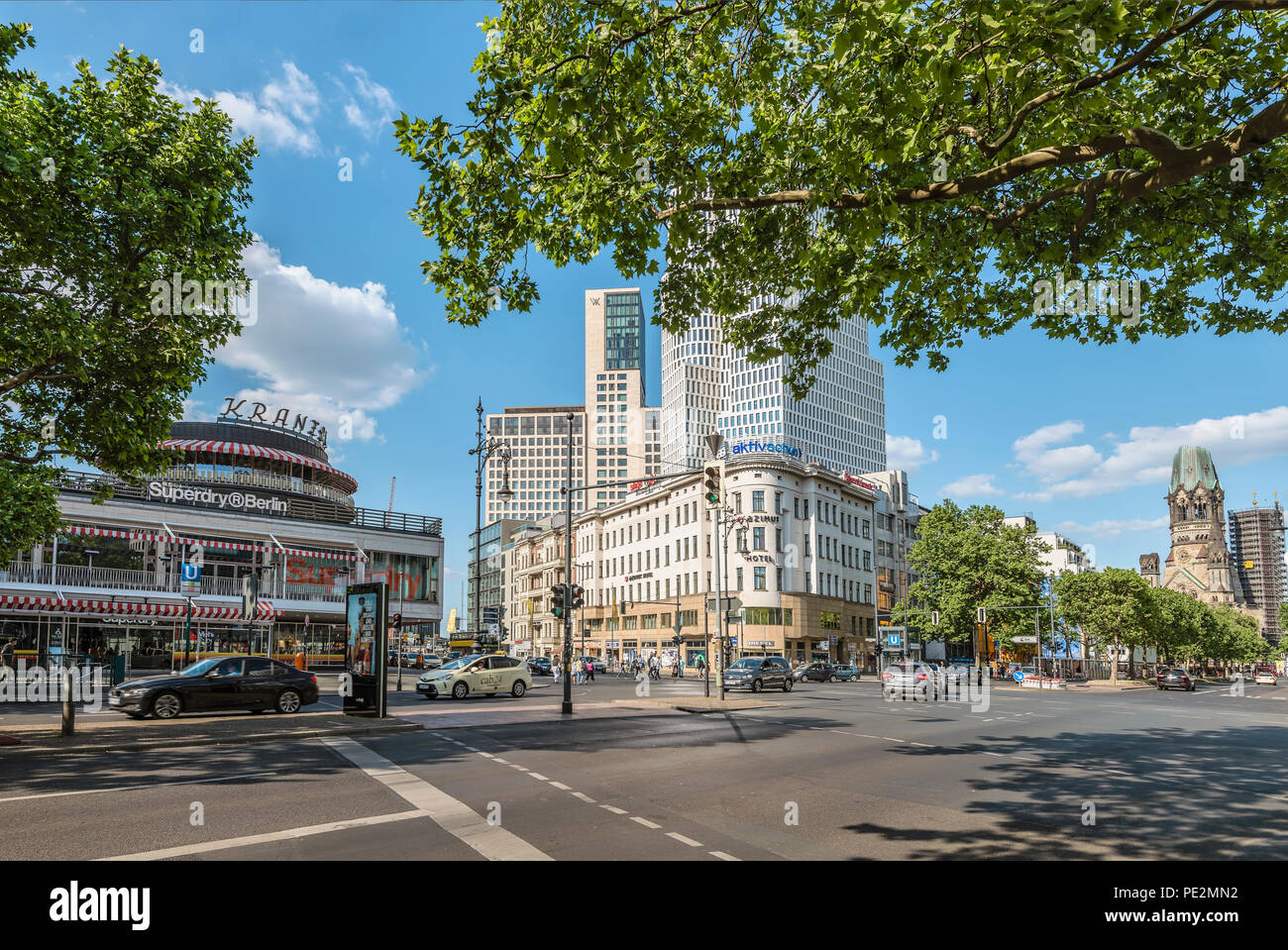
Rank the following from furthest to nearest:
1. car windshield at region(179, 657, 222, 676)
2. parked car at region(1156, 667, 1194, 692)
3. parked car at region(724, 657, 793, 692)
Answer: parked car at region(1156, 667, 1194, 692)
parked car at region(724, 657, 793, 692)
car windshield at region(179, 657, 222, 676)

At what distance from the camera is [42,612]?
1438 inches

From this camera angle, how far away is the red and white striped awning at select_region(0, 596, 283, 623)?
3656 cm

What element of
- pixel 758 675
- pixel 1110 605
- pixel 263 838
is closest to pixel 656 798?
pixel 263 838

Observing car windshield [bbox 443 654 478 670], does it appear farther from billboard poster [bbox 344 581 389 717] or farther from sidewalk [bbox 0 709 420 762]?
sidewalk [bbox 0 709 420 762]

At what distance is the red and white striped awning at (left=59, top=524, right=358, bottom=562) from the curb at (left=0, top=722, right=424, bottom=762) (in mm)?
27109

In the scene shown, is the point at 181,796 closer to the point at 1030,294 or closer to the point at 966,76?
the point at 966,76

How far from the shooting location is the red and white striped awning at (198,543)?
131 feet

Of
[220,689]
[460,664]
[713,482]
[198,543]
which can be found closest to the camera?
[220,689]

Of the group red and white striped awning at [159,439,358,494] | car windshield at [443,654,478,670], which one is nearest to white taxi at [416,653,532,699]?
car windshield at [443,654,478,670]

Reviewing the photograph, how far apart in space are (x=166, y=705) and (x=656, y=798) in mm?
15075

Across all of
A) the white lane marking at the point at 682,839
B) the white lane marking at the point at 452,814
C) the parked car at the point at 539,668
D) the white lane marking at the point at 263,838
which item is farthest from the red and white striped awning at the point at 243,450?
the white lane marking at the point at 682,839

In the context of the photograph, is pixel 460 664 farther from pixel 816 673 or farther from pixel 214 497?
pixel 816 673

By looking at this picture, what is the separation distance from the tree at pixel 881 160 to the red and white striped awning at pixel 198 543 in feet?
117

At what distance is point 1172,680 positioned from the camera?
6378cm
